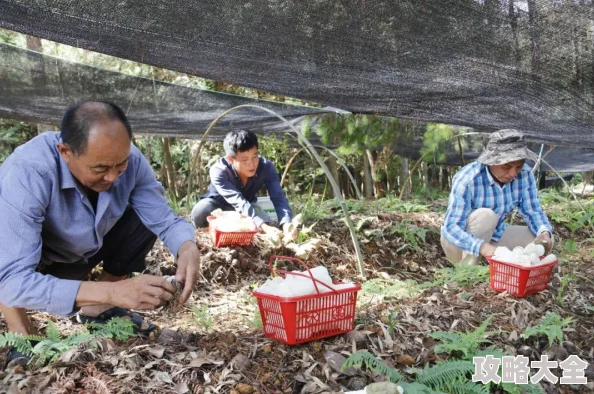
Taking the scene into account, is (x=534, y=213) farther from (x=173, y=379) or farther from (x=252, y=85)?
(x=173, y=379)

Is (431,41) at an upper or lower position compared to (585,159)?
upper

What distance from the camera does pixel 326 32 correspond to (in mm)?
3283

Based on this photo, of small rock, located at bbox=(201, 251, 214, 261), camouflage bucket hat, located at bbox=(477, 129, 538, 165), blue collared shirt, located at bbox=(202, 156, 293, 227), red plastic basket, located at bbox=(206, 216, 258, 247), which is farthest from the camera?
blue collared shirt, located at bbox=(202, 156, 293, 227)

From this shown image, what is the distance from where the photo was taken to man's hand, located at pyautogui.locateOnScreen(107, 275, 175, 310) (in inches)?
95.1

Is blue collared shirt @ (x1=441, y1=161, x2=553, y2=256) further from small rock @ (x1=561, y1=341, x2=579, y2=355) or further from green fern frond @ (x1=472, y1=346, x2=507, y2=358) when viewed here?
green fern frond @ (x1=472, y1=346, x2=507, y2=358)

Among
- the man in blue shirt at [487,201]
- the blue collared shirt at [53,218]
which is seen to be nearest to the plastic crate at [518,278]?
the man in blue shirt at [487,201]

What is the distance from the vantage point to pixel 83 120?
2.52m

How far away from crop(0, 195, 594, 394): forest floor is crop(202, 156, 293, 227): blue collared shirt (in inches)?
19.3

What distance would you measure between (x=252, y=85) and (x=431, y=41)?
1.21 meters

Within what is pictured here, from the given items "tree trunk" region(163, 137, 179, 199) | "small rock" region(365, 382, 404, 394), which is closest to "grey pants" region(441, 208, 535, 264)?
"small rock" region(365, 382, 404, 394)

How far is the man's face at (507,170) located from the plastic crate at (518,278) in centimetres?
83

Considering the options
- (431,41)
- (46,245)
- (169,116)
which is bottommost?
(46,245)

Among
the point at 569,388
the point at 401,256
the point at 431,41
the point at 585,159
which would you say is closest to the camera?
the point at 569,388

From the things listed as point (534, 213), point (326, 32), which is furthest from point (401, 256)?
point (326, 32)
